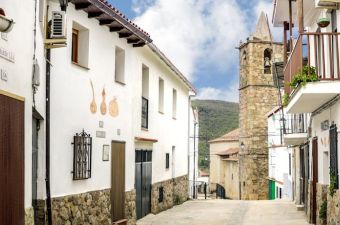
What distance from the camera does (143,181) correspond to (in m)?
18.3

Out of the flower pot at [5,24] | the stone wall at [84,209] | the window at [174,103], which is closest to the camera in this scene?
the flower pot at [5,24]

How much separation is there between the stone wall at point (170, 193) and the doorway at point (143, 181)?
612 mm

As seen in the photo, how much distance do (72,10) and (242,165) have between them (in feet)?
148

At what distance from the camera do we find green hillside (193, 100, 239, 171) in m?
104

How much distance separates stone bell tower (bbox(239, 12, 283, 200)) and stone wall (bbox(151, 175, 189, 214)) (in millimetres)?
26995

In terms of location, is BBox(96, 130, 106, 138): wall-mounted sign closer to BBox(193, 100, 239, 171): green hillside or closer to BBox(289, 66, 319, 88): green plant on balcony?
BBox(289, 66, 319, 88): green plant on balcony

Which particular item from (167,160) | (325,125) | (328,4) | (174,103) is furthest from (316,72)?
(174,103)

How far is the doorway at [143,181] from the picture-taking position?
691 inches

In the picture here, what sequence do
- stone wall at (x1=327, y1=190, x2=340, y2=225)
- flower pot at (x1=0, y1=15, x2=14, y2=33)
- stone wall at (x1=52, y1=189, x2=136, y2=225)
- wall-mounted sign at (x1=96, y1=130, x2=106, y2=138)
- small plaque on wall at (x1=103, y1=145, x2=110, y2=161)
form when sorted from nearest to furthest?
flower pot at (x1=0, y1=15, x2=14, y2=33), stone wall at (x1=52, y1=189, x2=136, y2=225), stone wall at (x1=327, y1=190, x2=340, y2=225), wall-mounted sign at (x1=96, y1=130, x2=106, y2=138), small plaque on wall at (x1=103, y1=145, x2=110, y2=161)

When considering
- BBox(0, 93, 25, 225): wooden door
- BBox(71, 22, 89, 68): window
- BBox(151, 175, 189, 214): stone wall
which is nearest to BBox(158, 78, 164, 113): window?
BBox(151, 175, 189, 214): stone wall

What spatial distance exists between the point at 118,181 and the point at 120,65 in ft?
10.1

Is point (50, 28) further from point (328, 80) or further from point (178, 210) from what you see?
point (178, 210)

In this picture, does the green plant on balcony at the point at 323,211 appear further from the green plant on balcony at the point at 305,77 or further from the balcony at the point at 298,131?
the balcony at the point at 298,131

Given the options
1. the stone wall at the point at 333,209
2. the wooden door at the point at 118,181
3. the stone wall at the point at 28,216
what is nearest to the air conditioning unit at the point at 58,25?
the stone wall at the point at 28,216
